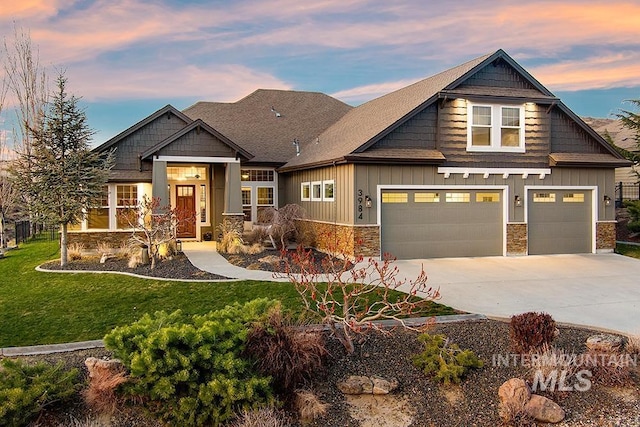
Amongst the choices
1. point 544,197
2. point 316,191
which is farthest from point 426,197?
point 544,197

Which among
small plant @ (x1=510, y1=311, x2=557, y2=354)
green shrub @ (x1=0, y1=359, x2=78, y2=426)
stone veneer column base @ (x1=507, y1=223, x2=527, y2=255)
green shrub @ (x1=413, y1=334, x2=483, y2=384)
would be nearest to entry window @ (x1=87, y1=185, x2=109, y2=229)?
green shrub @ (x1=0, y1=359, x2=78, y2=426)

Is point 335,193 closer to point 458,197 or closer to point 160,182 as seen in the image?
point 458,197

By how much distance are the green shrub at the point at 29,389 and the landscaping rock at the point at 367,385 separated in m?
2.80

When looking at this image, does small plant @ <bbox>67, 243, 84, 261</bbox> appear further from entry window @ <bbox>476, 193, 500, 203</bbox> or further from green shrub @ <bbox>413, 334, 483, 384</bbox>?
entry window @ <bbox>476, 193, 500, 203</bbox>

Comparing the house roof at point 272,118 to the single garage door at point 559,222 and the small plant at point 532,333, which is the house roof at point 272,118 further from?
the small plant at point 532,333

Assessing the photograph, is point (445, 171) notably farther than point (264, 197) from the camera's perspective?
No

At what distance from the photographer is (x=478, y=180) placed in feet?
47.3

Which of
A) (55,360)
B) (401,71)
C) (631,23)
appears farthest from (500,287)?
(401,71)

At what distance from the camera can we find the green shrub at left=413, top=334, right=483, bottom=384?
5.19 metres

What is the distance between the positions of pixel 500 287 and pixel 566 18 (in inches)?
352

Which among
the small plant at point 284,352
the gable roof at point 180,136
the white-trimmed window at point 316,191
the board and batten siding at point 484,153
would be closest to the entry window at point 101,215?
the gable roof at point 180,136

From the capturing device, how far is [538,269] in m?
12.2

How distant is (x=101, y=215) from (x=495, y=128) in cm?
1299

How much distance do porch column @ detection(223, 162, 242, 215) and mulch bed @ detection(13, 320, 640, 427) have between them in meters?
10.5
